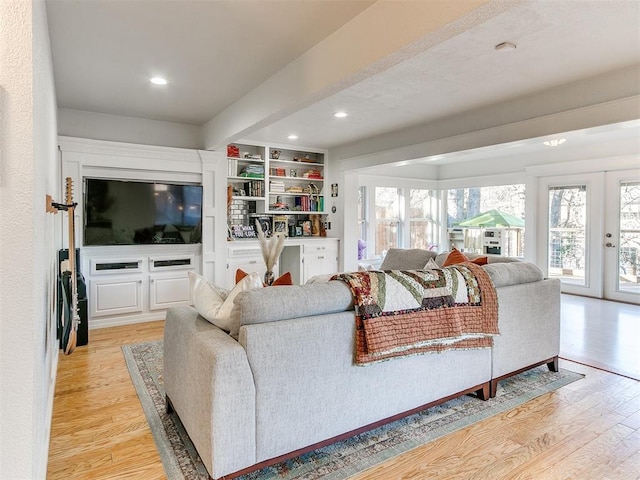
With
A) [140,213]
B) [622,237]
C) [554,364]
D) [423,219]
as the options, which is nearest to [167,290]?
[140,213]

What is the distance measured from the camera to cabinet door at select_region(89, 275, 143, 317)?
4.33m

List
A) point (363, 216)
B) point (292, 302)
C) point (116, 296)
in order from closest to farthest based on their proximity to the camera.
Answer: point (292, 302), point (116, 296), point (363, 216)

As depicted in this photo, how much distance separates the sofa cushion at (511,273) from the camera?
2.70 metres

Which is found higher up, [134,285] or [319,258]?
[319,258]

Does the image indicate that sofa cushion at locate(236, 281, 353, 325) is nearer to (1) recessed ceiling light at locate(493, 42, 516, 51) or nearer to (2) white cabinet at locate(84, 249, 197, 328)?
(1) recessed ceiling light at locate(493, 42, 516, 51)

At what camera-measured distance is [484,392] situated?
8.52 ft

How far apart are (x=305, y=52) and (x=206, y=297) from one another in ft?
5.90

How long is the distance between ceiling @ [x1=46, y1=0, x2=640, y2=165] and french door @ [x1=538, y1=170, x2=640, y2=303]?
10.8 feet

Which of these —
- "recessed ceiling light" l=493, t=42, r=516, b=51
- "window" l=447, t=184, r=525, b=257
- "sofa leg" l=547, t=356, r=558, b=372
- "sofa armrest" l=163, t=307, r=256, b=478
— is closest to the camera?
"sofa armrest" l=163, t=307, r=256, b=478

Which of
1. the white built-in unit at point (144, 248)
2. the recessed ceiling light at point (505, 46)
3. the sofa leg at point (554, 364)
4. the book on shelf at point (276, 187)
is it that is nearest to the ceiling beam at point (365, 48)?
the recessed ceiling light at point (505, 46)

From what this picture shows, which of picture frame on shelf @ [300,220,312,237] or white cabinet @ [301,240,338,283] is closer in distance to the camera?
white cabinet @ [301,240,338,283]

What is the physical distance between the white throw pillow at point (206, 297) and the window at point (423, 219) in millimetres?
6043

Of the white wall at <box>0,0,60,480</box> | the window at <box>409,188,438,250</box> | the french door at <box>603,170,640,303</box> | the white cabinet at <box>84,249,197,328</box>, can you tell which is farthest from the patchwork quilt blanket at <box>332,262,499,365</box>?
the window at <box>409,188,438,250</box>

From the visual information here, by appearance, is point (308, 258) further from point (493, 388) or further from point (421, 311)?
point (421, 311)
